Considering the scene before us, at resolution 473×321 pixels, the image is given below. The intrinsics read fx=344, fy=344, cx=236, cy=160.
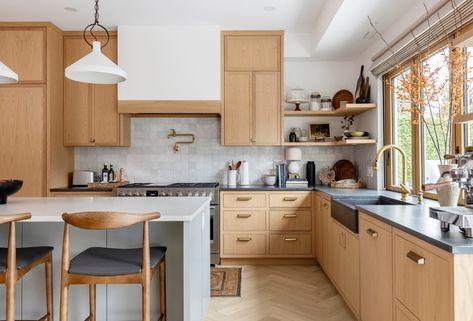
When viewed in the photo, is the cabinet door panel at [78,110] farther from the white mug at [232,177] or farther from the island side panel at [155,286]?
the island side panel at [155,286]

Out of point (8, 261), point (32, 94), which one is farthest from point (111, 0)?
point (8, 261)

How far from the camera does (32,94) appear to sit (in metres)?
3.72

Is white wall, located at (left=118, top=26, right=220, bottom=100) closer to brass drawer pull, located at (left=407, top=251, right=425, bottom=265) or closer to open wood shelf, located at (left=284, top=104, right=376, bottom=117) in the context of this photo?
open wood shelf, located at (left=284, top=104, right=376, bottom=117)

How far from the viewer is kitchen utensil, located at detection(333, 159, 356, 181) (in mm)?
4207

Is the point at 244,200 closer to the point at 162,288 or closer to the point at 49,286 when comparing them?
the point at 162,288

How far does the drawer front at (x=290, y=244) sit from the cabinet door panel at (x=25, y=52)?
121 inches

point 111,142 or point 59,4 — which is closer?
point 59,4

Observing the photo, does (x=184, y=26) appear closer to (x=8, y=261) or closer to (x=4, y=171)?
(x=4, y=171)

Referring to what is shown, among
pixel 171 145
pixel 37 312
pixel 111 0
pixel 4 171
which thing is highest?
pixel 111 0

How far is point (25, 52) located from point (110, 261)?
309 cm

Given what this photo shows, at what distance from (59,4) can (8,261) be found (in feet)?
8.62

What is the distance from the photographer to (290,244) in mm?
3771

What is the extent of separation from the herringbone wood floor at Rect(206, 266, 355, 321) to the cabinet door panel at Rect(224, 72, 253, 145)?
4.88 feet

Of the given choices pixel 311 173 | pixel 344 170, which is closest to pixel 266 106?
pixel 311 173
